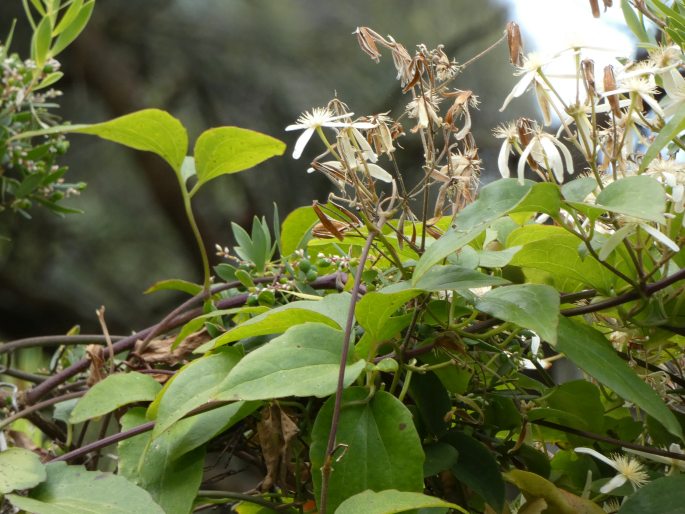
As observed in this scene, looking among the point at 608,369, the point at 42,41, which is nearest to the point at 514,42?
the point at 608,369

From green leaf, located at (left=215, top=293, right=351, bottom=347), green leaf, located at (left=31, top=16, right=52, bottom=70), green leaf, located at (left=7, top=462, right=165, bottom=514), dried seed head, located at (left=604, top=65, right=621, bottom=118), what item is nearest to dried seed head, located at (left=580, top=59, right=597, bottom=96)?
dried seed head, located at (left=604, top=65, right=621, bottom=118)

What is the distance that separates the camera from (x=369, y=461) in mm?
282

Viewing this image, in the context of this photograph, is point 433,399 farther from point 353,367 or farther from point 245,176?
point 245,176

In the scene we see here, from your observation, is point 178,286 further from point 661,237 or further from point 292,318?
point 661,237

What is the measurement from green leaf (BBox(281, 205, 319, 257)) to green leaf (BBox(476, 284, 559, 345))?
18cm

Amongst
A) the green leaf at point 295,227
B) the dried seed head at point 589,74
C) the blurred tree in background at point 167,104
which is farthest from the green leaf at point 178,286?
the blurred tree in background at point 167,104

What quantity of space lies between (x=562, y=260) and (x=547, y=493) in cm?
10

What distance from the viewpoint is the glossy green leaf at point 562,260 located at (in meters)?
0.32

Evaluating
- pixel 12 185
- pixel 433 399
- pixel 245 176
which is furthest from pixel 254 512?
pixel 245 176

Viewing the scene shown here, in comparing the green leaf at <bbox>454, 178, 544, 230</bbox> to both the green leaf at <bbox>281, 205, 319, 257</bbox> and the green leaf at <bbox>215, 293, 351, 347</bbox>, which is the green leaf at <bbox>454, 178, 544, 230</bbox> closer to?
the green leaf at <bbox>215, 293, 351, 347</bbox>

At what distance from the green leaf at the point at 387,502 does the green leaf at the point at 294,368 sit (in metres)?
0.04

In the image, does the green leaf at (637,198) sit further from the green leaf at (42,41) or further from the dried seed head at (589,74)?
the green leaf at (42,41)

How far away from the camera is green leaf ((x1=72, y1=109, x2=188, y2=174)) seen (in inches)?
14.8

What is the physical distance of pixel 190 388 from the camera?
312mm
